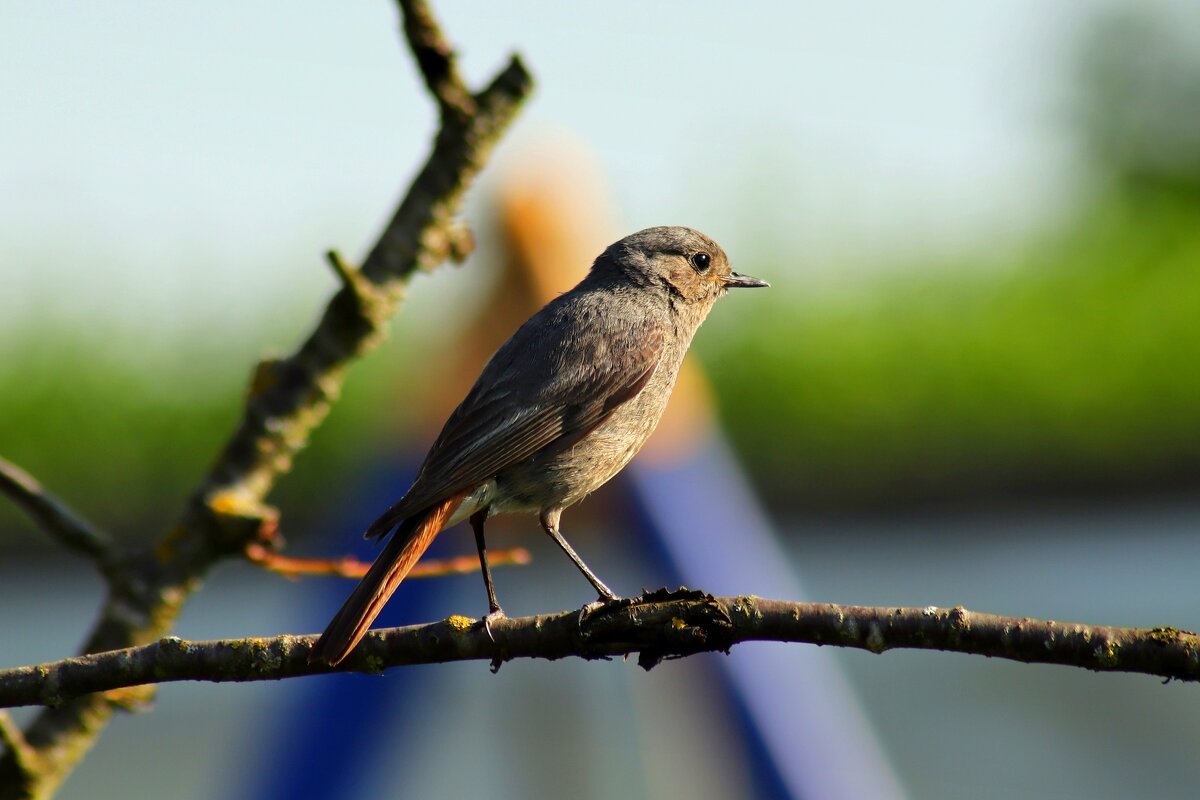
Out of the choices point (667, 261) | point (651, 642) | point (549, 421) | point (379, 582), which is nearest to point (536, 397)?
point (549, 421)

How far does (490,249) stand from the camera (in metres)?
7.50

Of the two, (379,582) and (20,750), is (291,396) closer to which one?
(379,582)

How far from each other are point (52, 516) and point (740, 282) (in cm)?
213

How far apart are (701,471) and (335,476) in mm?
5195

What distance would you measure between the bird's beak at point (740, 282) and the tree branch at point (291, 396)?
1.10 m

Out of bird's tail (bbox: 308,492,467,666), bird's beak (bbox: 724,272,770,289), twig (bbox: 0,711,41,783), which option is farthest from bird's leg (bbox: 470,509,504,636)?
bird's beak (bbox: 724,272,770,289)

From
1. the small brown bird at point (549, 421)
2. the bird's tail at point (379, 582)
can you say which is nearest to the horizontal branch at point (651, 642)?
the bird's tail at point (379, 582)

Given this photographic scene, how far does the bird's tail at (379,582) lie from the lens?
7.82 ft

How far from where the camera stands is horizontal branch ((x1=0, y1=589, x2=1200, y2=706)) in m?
2.15

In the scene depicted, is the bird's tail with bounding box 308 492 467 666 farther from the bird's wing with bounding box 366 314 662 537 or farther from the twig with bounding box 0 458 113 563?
the twig with bounding box 0 458 113 563

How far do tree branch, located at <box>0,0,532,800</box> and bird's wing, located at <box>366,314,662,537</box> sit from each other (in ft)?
0.94

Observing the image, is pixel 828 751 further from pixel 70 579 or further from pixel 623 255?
pixel 70 579

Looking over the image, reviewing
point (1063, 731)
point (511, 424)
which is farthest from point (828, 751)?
point (1063, 731)

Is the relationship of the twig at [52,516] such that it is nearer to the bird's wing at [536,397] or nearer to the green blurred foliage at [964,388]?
the bird's wing at [536,397]
